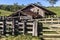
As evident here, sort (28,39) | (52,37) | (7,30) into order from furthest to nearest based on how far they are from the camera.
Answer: (7,30) < (52,37) < (28,39)

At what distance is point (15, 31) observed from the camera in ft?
40.8

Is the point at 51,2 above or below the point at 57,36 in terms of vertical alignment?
above

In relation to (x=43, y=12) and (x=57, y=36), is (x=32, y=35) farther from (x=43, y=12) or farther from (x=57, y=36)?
(x=43, y=12)

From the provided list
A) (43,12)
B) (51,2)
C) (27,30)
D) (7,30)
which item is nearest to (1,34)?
(7,30)

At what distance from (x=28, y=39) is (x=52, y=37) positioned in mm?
1763

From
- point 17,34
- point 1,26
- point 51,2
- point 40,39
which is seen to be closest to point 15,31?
point 17,34

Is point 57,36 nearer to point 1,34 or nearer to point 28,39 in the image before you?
point 28,39

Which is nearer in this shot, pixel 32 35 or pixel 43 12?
pixel 32 35

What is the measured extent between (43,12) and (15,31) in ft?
125

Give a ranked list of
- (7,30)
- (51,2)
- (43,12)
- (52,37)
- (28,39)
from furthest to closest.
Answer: (51,2), (43,12), (7,30), (52,37), (28,39)

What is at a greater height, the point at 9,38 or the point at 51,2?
the point at 51,2

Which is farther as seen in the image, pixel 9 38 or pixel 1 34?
pixel 1 34

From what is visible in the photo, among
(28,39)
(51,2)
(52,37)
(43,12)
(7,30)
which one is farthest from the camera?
(51,2)

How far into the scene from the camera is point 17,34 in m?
12.3
